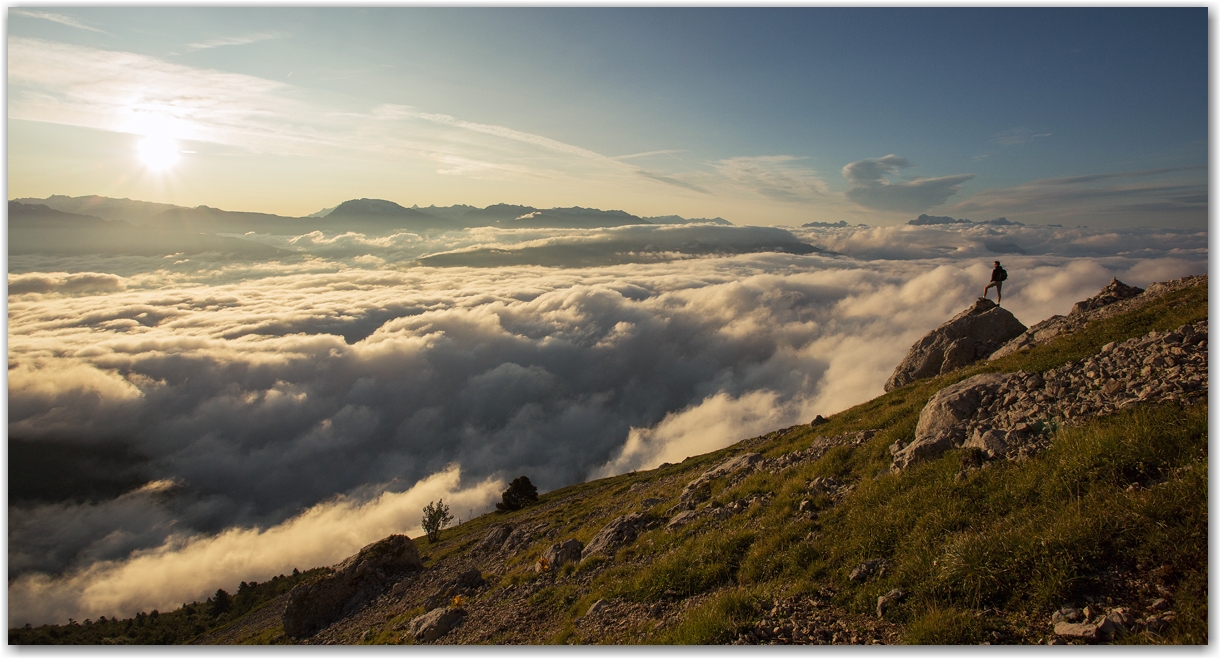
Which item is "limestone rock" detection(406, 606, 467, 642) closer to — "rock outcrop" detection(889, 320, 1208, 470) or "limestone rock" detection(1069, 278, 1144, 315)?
"rock outcrop" detection(889, 320, 1208, 470)

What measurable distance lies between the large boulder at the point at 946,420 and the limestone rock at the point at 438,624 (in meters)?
13.4

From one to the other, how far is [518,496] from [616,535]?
69644 millimetres

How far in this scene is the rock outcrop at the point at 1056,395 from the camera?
9688mm

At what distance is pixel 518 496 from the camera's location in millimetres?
80375

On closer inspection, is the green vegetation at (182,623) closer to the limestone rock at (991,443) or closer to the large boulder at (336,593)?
the large boulder at (336,593)

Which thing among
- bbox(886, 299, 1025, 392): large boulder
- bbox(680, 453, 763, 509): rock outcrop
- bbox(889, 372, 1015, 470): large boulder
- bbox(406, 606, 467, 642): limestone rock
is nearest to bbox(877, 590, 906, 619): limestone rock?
bbox(889, 372, 1015, 470): large boulder

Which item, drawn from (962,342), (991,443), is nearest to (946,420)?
(991,443)

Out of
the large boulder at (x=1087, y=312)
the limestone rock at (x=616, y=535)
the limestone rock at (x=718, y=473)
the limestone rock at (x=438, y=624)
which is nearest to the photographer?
the limestone rock at (x=438, y=624)

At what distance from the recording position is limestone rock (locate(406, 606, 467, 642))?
46.0 feet

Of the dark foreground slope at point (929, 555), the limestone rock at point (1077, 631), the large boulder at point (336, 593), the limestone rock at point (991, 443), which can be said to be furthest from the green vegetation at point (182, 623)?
the limestone rock at point (1077, 631)

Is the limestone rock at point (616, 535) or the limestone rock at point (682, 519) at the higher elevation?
the limestone rock at point (682, 519)

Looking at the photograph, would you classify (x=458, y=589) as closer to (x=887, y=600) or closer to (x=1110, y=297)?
(x=887, y=600)

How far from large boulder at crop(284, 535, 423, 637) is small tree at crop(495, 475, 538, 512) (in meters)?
53.0

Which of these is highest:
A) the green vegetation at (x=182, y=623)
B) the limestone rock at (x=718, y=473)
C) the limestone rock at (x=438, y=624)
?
the limestone rock at (x=718, y=473)
